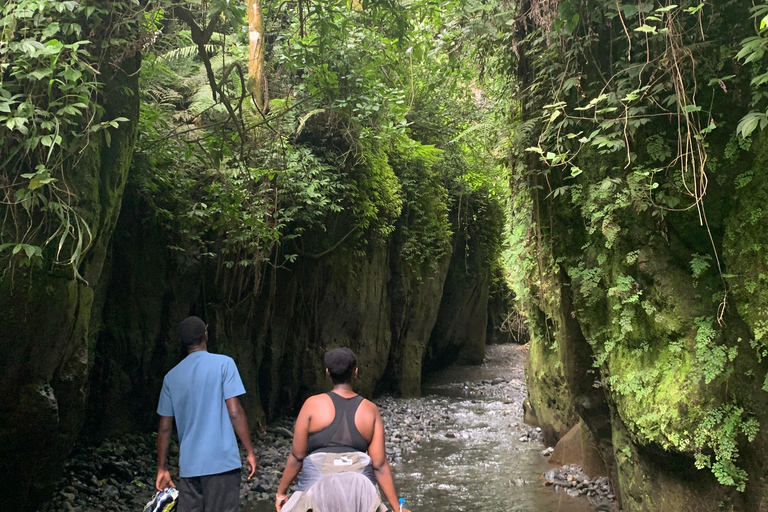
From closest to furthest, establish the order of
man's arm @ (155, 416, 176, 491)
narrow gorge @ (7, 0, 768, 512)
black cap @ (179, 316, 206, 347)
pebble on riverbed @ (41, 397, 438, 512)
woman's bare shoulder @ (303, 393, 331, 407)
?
woman's bare shoulder @ (303, 393, 331, 407)
man's arm @ (155, 416, 176, 491)
black cap @ (179, 316, 206, 347)
narrow gorge @ (7, 0, 768, 512)
pebble on riverbed @ (41, 397, 438, 512)

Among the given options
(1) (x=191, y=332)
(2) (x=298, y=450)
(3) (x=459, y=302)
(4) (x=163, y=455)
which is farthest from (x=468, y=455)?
(3) (x=459, y=302)

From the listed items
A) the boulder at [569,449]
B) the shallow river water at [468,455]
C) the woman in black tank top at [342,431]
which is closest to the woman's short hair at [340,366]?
the woman in black tank top at [342,431]

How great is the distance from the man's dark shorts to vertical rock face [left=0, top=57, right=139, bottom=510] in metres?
1.51

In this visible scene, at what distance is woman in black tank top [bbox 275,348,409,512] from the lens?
3.15m

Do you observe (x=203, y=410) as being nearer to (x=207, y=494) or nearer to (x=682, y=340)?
(x=207, y=494)

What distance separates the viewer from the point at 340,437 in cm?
315

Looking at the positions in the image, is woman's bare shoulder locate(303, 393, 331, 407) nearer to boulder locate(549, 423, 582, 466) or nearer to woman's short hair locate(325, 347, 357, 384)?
woman's short hair locate(325, 347, 357, 384)

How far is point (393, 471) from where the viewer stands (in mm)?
8258

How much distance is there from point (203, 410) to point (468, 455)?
20.4 feet

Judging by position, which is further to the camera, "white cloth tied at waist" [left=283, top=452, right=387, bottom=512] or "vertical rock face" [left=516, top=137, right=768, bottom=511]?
"vertical rock face" [left=516, top=137, right=768, bottom=511]

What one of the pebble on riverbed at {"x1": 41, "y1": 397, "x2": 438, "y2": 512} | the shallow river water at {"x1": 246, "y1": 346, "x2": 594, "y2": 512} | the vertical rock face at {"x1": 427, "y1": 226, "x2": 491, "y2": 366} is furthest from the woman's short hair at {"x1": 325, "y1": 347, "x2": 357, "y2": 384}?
the vertical rock face at {"x1": 427, "y1": 226, "x2": 491, "y2": 366}

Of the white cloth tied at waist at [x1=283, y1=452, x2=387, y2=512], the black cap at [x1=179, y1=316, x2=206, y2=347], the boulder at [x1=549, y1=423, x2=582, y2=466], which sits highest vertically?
the black cap at [x1=179, y1=316, x2=206, y2=347]

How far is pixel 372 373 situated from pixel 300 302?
314 centimetres

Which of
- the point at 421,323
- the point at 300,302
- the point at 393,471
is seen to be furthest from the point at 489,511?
the point at 421,323
